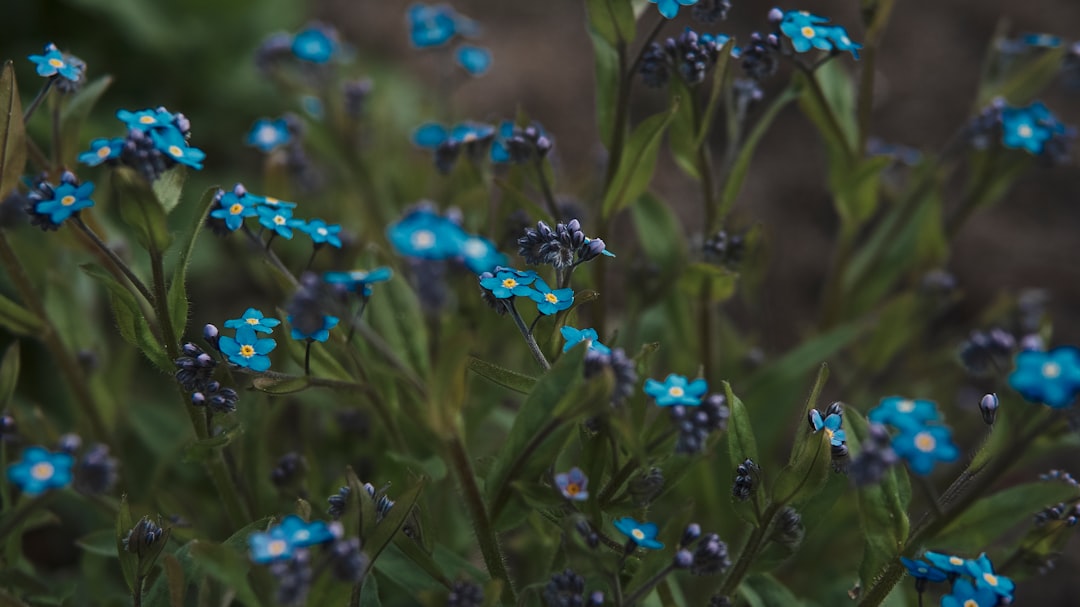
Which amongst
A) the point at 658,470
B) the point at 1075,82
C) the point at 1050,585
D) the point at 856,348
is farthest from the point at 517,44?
the point at 658,470

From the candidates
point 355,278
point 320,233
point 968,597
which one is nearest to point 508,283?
point 355,278

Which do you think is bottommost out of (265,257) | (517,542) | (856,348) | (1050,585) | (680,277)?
(1050,585)

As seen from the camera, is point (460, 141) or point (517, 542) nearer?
point (460, 141)

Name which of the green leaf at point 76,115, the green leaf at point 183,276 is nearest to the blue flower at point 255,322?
the green leaf at point 183,276

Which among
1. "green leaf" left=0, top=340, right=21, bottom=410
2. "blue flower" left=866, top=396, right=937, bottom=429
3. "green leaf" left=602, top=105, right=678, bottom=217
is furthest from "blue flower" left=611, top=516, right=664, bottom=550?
"green leaf" left=0, top=340, right=21, bottom=410

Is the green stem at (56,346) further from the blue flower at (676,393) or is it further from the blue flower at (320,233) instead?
the blue flower at (676,393)

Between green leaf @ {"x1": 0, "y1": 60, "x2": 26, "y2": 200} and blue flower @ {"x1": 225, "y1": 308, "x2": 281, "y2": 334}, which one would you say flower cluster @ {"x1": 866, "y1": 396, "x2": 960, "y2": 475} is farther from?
A: green leaf @ {"x1": 0, "y1": 60, "x2": 26, "y2": 200}

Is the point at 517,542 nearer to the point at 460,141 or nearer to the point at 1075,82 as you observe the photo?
the point at 460,141
